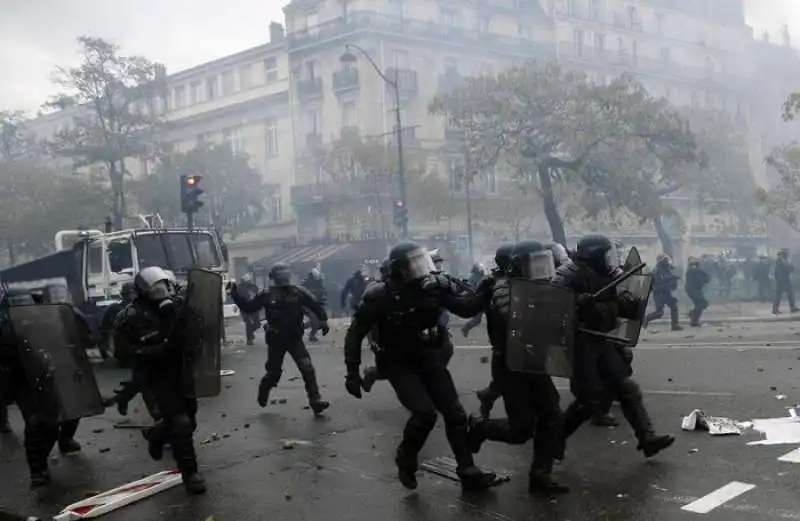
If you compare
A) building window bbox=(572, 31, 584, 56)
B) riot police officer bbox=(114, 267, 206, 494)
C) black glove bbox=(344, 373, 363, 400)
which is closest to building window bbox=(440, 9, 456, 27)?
building window bbox=(572, 31, 584, 56)

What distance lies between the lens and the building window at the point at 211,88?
5184cm

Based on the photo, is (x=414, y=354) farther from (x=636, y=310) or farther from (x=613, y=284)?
(x=636, y=310)

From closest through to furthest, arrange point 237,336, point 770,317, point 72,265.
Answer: point 72,265 < point 770,317 < point 237,336

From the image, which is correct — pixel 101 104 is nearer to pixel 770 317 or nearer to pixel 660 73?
pixel 770 317

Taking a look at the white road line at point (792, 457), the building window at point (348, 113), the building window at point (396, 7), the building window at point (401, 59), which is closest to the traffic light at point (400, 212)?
the building window at point (348, 113)

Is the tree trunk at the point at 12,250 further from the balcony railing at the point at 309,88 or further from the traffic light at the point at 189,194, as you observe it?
the traffic light at the point at 189,194

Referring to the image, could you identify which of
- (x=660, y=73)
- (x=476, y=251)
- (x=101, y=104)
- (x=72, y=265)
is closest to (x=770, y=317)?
(x=72, y=265)

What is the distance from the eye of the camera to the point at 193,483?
5.88 meters

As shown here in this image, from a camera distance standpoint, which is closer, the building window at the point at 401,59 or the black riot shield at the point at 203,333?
the black riot shield at the point at 203,333

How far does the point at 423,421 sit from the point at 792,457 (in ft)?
8.24

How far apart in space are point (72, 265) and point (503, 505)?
42.7ft

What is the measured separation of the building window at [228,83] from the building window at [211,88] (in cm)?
65

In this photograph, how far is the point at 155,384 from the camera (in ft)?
19.7

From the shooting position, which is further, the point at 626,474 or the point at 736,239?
the point at 736,239
